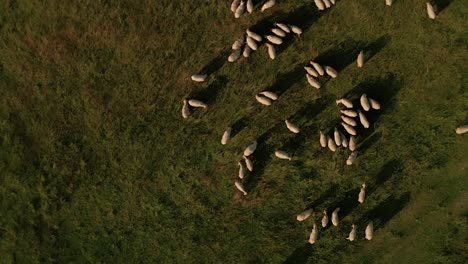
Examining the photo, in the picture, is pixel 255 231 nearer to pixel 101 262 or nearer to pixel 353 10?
pixel 101 262

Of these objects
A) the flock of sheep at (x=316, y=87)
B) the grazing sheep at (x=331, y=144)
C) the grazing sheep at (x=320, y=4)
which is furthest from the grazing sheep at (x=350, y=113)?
the grazing sheep at (x=320, y=4)

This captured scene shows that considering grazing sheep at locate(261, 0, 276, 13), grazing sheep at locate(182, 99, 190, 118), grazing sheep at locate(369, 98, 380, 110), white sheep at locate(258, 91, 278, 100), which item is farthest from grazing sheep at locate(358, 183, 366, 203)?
grazing sheep at locate(261, 0, 276, 13)

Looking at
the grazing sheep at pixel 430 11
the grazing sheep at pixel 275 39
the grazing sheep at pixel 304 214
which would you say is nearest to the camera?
the grazing sheep at pixel 430 11

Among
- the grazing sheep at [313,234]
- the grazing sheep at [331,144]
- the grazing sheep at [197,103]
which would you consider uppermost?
the grazing sheep at [197,103]

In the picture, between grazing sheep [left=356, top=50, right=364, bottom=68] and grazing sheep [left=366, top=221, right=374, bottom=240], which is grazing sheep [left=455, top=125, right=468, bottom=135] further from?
grazing sheep [left=366, top=221, right=374, bottom=240]

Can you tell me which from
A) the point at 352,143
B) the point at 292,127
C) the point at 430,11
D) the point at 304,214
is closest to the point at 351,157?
the point at 352,143

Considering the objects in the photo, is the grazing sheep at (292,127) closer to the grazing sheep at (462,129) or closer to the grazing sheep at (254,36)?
the grazing sheep at (254,36)
